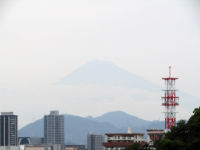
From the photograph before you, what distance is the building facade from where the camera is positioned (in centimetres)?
15662

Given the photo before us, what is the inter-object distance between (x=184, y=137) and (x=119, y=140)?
268ft

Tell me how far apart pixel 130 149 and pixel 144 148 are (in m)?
1.94

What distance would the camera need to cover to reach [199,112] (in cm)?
8388

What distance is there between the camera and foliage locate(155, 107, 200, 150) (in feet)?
222

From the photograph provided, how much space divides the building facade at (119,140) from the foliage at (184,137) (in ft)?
239

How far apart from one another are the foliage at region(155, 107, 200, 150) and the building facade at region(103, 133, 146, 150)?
72884mm

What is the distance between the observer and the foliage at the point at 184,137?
222 feet

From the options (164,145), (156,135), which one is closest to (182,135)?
(164,145)

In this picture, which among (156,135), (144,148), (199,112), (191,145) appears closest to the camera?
(191,145)

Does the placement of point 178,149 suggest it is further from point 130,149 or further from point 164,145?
point 130,149

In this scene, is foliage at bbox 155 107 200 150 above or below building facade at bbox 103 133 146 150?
above

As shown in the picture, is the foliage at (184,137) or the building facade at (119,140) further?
the building facade at (119,140)

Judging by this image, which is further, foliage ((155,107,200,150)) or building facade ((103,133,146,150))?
building facade ((103,133,146,150))

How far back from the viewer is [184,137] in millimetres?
78750
